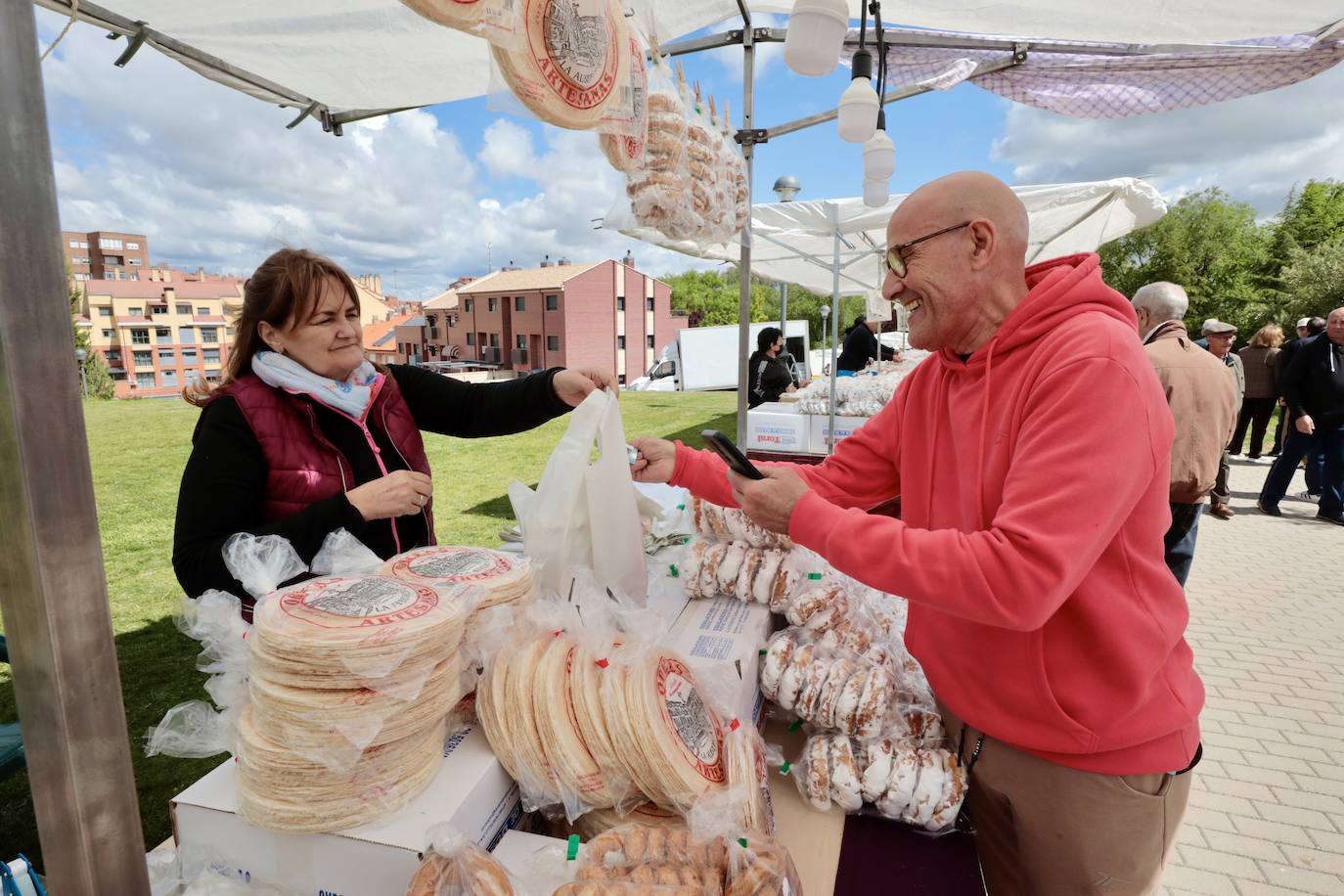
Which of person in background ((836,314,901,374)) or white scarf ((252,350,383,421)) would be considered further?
person in background ((836,314,901,374))

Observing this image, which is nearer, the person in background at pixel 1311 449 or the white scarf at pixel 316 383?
the white scarf at pixel 316 383

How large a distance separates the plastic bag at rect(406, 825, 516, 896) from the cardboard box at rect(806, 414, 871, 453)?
5.58m

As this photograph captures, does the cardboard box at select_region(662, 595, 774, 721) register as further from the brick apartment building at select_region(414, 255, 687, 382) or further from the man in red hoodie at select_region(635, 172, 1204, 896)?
the brick apartment building at select_region(414, 255, 687, 382)

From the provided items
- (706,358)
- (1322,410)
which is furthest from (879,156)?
(706,358)

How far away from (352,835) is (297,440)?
1143mm

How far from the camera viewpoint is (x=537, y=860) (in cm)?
113

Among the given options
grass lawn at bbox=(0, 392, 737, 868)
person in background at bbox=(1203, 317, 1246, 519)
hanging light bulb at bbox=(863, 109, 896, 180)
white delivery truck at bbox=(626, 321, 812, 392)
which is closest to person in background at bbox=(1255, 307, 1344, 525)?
person in background at bbox=(1203, 317, 1246, 519)

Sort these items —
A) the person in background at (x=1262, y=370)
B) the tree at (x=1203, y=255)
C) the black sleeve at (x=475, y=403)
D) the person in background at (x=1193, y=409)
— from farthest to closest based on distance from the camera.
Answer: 1. the tree at (x=1203, y=255)
2. the person in background at (x=1262, y=370)
3. the person in background at (x=1193, y=409)
4. the black sleeve at (x=475, y=403)

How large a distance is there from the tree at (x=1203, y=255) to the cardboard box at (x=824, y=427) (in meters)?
40.9

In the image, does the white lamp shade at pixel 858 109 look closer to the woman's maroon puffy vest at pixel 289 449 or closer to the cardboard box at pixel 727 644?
the cardboard box at pixel 727 644

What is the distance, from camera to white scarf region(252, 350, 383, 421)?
1.85 meters

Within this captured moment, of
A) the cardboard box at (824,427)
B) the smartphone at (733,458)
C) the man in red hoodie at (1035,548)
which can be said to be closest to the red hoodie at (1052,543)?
the man in red hoodie at (1035,548)

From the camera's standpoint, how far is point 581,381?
249 cm

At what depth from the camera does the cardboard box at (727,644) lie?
162 centimetres
